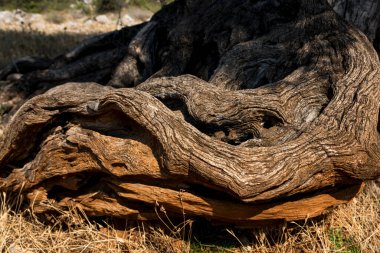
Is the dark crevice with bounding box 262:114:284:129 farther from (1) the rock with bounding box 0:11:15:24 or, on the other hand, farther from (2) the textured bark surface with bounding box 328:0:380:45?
(1) the rock with bounding box 0:11:15:24

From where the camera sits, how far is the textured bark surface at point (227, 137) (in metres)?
3.38

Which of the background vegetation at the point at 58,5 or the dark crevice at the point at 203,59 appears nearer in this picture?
the dark crevice at the point at 203,59

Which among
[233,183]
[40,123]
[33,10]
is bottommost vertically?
[33,10]

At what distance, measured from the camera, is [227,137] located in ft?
12.6

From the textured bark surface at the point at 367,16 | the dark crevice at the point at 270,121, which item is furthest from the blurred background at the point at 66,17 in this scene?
the dark crevice at the point at 270,121

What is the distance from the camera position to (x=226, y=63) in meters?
4.64

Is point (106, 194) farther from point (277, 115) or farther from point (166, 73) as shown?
point (166, 73)

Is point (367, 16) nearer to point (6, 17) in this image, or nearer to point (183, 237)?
point (183, 237)

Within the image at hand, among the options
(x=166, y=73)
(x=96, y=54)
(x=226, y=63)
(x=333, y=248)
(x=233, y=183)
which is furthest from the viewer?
(x=96, y=54)

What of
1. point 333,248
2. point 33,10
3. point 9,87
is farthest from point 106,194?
point 33,10

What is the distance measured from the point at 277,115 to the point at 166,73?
1943 mm

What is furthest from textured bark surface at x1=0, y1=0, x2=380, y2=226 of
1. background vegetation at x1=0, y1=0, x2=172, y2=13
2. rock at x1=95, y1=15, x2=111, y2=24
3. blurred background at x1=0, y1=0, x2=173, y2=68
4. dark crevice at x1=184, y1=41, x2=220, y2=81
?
background vegetation at x1=0, y1=0, x2=172, y2=13

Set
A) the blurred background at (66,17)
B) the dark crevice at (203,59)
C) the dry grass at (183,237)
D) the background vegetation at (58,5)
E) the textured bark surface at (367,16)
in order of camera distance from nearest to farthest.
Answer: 1. the dry grass at (183,237)
2. the textured bark surface at (367,16)
3. the dark crevice at (203,59)
4. the blurred background at (66,17)
5. the background vegetation at (58,5)

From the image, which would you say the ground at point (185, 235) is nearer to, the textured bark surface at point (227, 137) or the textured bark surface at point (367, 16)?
the textured bark surface at point (227, 137)
